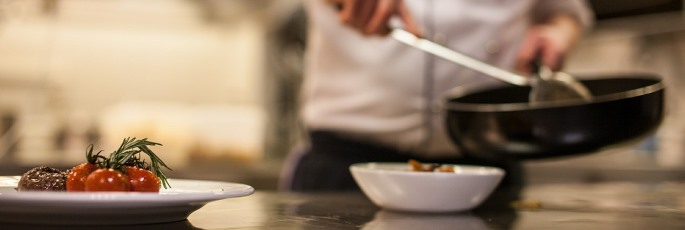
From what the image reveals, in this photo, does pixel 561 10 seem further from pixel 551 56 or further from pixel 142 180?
pixel 142 180

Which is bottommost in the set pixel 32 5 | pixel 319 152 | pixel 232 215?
pixel 232 215

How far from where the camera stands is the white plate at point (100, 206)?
61 centimetres

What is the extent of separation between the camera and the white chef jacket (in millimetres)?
1435

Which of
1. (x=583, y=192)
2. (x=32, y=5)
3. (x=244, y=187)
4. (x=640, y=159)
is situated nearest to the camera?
(x=244, y=187)

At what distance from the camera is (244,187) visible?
0.78 meters

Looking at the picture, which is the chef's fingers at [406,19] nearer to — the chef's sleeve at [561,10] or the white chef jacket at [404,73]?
the white chef jacket at [404,73]

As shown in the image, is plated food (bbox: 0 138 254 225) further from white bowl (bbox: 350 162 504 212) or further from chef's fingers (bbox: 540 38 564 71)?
chef's fingers (bbox: 540 38 564 71)

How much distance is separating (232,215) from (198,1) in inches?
120

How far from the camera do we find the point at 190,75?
4.29m

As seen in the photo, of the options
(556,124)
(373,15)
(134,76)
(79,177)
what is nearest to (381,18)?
(373,15)

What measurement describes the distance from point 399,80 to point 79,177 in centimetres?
81

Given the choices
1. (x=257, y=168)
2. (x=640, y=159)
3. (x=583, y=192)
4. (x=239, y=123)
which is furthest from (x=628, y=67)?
(x=583, y=192)

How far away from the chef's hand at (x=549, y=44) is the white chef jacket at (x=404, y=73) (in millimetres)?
56

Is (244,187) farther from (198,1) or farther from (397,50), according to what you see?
(198,1)
